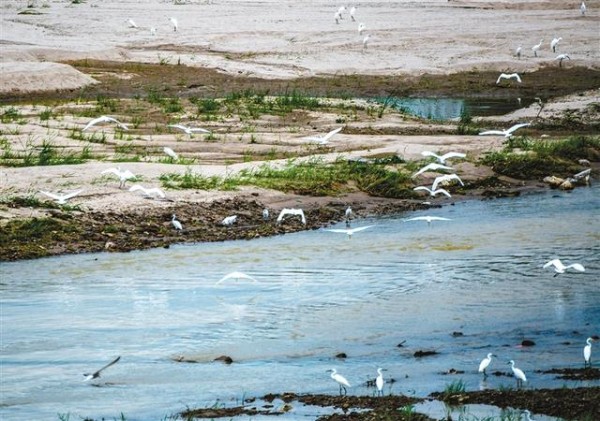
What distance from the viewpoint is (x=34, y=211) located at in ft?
49.4

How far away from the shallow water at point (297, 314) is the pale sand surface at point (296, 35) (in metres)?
12.6

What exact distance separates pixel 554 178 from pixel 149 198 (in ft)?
20.2

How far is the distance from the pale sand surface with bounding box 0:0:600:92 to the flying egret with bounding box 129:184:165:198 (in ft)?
33.9

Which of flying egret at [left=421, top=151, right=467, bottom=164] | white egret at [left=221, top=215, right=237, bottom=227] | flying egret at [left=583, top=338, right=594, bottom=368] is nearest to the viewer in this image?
flying egret at [left=583, top=338, right=594, bottom=368]

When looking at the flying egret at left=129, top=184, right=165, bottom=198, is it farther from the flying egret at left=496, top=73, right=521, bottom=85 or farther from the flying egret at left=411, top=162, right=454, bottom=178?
the flying egret at left=496, top=73, right=521, bottom=85

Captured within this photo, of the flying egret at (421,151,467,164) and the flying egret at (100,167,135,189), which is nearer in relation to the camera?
the flying egret at (100,167,135,189)

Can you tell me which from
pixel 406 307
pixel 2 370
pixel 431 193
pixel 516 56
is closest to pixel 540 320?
pixel 406 307

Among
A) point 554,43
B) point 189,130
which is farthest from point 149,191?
point 554,43

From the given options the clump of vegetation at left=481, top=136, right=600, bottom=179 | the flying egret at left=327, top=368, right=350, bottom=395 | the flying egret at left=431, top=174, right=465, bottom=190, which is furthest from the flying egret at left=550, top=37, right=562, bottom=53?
the flying egret at left=327, top=368, right=350, bottom=395

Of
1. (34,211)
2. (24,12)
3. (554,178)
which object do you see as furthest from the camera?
(24,12)

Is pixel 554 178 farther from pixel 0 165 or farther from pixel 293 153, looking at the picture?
pixel 0 165

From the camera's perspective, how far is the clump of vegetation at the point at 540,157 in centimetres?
1900

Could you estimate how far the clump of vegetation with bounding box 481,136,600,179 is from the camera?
1900 cm

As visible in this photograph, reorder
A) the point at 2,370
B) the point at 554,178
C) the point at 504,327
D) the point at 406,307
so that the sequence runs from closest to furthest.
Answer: the point at 2,370, the point at 504,327, the point at 406,307, the point at 554,178
